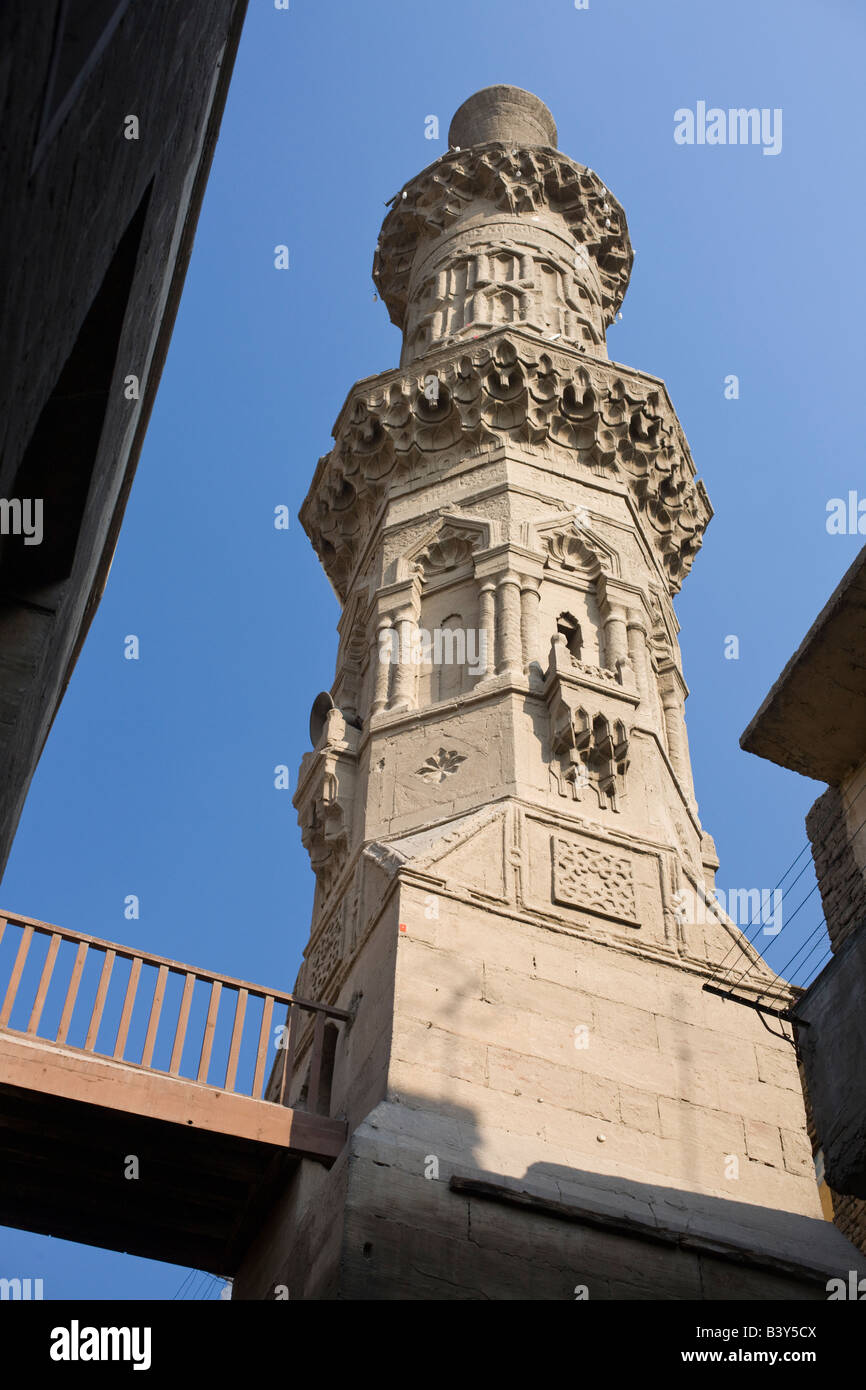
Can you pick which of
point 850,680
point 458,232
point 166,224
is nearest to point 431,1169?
point 850,680

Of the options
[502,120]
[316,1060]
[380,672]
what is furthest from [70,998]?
[502,120]

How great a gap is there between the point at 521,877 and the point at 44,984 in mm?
3289

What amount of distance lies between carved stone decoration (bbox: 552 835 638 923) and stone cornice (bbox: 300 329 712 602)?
15.8 feet

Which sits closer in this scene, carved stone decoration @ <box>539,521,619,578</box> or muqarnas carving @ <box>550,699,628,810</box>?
muqarnas carving @ <box>550,699,628,810</box>

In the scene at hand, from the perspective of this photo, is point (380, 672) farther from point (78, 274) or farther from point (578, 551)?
point (78, 274)

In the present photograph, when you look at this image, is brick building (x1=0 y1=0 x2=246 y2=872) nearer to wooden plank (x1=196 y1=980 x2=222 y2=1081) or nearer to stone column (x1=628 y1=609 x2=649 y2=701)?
wooden plank (x1=196 y1=980 x2=222 y2=1081)

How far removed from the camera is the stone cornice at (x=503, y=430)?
14.2 m

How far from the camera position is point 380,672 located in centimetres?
1205

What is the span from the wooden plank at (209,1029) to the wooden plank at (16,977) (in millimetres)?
1201

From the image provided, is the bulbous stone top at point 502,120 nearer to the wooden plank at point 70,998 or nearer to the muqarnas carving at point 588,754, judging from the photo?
the muqarnas carving at point 588,754

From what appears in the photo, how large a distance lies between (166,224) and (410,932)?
499 centimetres

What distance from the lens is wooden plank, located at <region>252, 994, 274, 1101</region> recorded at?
8875 mm

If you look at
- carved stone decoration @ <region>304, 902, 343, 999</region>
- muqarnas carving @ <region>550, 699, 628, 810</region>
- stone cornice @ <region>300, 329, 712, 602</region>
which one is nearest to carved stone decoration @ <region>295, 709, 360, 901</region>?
carved stone decoration @ <region>304, 902, 343, 999</region>
